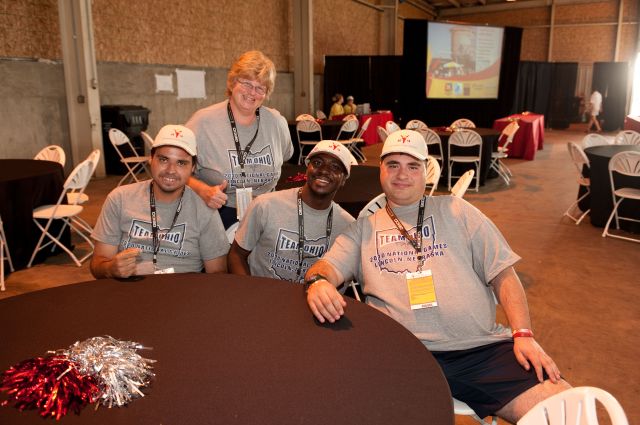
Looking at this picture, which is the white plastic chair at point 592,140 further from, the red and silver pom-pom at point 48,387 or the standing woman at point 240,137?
the red and silver pom-pom at point 48,387

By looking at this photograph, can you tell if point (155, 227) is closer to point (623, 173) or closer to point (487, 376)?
point (487, 376)

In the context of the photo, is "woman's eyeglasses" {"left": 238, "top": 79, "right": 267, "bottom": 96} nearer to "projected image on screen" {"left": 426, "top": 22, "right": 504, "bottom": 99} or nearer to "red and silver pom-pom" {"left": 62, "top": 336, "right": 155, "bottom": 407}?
"red and silver pom-pom" {"left": 62, "top": 336, "right": 155, "bottom": 407}

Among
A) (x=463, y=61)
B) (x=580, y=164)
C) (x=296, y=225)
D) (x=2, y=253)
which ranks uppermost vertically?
(x=463, y=61)

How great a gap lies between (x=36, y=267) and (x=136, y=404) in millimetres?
3824

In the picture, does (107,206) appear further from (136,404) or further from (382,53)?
(382,53)

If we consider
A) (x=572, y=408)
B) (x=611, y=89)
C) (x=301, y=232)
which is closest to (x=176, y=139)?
(x=301, y=232)

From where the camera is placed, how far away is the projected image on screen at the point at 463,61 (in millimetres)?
12438

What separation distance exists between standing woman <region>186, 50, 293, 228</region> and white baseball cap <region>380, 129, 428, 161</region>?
88 centimetres

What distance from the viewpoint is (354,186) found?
3314 mm

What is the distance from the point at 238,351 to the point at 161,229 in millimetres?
933

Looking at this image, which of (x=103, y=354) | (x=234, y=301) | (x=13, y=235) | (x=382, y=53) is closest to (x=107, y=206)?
(x=234, y=301)

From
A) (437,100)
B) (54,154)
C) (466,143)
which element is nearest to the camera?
(54,154)

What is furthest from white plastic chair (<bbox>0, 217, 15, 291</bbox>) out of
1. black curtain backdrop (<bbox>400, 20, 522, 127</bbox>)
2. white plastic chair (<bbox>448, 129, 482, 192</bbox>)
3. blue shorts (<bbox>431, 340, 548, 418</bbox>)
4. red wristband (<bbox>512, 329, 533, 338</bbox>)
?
black curtain backdrop (<bbox>400, 20, 522, 127</bbox>)

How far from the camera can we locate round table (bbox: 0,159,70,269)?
12.9 feet
